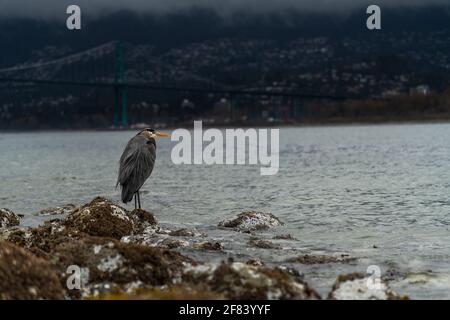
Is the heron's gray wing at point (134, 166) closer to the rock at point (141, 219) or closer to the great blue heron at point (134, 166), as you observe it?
the great blue heron at point (134, 166)

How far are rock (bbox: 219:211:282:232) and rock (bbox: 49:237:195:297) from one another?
581 centimetres

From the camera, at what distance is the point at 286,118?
123 meters

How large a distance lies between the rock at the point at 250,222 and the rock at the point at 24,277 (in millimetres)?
6564

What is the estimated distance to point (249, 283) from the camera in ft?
16.3

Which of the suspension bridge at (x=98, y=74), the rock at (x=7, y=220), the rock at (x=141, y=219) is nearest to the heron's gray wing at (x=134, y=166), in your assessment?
the rock at (x=141, y=219)

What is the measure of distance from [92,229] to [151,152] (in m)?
2.36

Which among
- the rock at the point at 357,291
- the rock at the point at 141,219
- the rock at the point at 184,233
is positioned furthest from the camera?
the rock at the point at 141,219

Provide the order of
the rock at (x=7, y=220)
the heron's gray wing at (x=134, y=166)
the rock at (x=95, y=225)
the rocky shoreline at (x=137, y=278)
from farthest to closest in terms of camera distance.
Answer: the rock at (x=7, y=220)
the heron's gray wing at (x=134, y=166)
the rock at (x=95, y=225)
the rocky shoreline at (x=137, y=278)

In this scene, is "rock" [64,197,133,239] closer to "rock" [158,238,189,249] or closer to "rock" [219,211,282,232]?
"rock" [158,238,189,249]

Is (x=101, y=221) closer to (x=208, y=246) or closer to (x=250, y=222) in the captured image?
(x=208, y=246)

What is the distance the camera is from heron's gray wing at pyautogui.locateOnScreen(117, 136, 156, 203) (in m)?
11.3

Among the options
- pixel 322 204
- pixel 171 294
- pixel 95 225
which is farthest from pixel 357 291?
pixel 322 204

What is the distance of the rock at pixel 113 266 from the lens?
5.50 metres

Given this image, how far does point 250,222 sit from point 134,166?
221 centimetres
